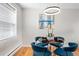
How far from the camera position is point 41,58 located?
0.89m

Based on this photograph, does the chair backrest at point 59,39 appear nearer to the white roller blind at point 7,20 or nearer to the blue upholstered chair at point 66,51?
the blue upholstered chair at point 66,51

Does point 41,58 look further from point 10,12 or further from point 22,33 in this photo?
point 22,33

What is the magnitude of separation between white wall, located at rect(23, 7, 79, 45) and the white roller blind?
286 mm

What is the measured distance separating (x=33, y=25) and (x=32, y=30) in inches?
5.3

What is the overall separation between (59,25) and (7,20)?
133cm

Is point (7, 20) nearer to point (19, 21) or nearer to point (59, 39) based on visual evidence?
point (19, 21)

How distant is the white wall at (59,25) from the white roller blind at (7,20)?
286 millimetres

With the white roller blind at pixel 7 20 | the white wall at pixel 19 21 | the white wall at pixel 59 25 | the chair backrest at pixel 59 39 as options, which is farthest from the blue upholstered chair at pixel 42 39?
the white roller blind at pixel 7 20

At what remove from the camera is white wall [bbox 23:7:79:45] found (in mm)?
3074

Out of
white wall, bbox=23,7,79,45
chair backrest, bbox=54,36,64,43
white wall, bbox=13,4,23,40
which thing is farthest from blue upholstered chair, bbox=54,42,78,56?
white wall, bbox=13,4,23,40

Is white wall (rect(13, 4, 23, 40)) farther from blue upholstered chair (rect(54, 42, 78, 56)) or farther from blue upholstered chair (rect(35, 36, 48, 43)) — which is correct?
blue upholstered chair (rect(54, 42, 78, 56))

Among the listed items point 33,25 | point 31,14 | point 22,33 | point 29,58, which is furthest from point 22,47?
point 29,58

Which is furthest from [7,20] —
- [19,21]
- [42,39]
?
[42,39]

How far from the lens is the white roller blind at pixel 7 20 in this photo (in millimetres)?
2465
